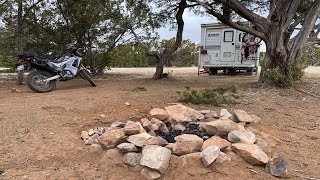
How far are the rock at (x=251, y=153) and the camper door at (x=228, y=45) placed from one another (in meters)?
10.3

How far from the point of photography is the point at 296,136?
3.97 metres

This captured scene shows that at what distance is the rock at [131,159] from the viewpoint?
3.14m

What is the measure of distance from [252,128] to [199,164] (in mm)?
1280

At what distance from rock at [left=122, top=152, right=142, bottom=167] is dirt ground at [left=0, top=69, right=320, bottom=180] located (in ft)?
0.14

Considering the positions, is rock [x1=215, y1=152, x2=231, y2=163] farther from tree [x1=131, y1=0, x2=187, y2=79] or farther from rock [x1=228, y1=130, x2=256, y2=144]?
tree [x1=131, y1=0, x2=187, y2=79]

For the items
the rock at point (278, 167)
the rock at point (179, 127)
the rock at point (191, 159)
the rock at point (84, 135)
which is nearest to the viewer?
the rock at point (278, 167)

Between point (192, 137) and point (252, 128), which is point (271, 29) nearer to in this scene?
point (252, 128)

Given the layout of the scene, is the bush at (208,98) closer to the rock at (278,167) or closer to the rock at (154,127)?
the rock at (154,127)

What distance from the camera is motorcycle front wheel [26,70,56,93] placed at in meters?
6.86

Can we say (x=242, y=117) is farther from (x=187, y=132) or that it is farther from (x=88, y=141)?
(x=88, y=141)

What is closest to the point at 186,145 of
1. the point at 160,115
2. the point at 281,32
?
the point at 160,115

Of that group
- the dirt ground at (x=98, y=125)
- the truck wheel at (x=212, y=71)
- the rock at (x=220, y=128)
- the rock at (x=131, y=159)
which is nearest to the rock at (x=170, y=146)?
the dirt ground at (x=98, y=125)

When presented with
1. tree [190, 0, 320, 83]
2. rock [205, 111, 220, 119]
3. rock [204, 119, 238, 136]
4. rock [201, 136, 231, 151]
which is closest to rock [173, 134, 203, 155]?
rock [201, 136, 231, 151]

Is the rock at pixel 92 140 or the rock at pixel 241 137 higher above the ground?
the rock at pixel 241 137
